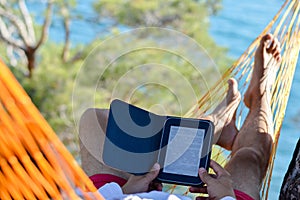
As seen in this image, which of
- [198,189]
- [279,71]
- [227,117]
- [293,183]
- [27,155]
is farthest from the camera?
[279,71]

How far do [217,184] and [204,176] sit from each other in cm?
5

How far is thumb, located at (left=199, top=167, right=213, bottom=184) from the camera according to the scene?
145 centimetres

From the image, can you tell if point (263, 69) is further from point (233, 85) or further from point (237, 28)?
point (237, 28)

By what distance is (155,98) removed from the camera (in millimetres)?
4316

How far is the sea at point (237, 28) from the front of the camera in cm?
445

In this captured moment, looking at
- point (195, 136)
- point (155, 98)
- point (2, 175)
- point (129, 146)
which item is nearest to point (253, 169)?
point (195, 136)

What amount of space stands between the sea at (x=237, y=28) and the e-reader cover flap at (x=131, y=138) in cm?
274

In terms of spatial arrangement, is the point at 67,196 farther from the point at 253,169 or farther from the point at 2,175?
the point at 253,169

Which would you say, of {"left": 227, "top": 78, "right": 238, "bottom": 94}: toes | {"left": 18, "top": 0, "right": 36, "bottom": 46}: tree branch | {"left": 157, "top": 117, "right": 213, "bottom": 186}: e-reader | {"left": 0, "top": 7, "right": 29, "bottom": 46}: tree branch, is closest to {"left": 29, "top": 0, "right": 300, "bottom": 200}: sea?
{"left": 18, "top": 0, "right": 36, "bottom": 46}: tree branch

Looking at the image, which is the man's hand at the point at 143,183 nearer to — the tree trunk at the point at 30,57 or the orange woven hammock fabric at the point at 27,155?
the orange woven hammock fabric at the point at 27,155

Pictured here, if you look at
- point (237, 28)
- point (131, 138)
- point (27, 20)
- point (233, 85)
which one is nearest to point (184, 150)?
point (131, 138)

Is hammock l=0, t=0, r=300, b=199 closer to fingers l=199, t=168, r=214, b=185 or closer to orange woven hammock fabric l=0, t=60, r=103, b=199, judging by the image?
orange woven hammock fabric l=0, t=60, r=103, b=199

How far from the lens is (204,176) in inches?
57.8

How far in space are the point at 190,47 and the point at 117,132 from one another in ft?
1.57
